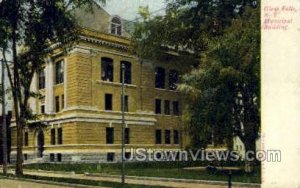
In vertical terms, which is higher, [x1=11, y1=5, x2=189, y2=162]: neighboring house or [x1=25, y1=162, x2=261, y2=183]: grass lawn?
[x1=11, y1=5, x2=189, y2=162]: neighboring house

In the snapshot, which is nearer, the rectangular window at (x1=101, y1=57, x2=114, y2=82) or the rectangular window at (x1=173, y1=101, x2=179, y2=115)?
the rectangular window at (x1=101, y1=57, x2=114, y2=82)

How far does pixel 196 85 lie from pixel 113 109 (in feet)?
78.9

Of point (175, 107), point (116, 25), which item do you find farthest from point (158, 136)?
point (116, 25)

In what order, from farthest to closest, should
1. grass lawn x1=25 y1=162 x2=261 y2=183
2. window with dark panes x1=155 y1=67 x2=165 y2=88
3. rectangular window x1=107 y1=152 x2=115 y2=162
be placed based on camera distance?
window with dark panes x1=155 y1=67 x2=165 y2=88 → rectangular window x1=107 y1=152 x2=115 y2=162 → grass lawn x1=25 y1=162 x2=261 y2=183

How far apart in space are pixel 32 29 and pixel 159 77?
29.2m

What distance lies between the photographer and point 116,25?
52.8 meters

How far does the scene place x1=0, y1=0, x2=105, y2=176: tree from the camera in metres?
26.1

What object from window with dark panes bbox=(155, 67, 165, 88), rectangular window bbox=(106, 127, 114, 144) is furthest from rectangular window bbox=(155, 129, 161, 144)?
rectangular window bbox=(106, 127, 114, 144)

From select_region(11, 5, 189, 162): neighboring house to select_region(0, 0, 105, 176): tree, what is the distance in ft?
48.7

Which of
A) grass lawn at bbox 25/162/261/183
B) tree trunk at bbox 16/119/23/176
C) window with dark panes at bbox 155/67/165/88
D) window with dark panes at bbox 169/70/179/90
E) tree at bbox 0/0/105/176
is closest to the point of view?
grass lawn at bbox 25/162/261/183

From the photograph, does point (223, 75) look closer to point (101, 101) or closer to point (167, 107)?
point (101, 101)

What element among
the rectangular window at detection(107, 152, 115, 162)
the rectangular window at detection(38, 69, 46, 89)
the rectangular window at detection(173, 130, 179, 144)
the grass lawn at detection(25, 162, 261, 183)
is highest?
the rectangular window at detection(38, 69, 46, 89)

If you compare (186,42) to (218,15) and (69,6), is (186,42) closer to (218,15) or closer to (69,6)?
(218,15)

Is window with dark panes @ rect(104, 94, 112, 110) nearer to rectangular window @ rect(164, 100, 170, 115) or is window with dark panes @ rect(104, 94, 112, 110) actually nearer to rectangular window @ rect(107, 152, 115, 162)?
rectangular window @ rect(107, 152, 115, 162)
